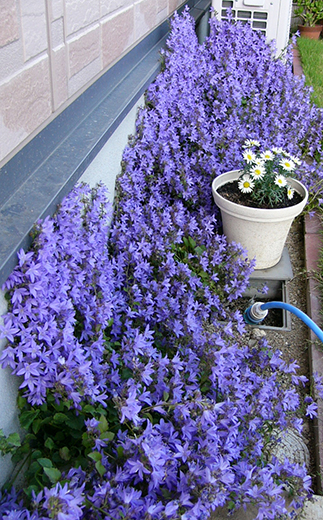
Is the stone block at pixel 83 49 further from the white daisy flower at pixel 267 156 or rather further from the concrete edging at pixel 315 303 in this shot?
the concrete edging at pixel 315 303

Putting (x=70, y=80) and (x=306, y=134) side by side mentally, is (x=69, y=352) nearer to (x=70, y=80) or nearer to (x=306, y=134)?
(x=70, y=80)

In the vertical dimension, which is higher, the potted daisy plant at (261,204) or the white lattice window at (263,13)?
the white lattice window at (263,13)

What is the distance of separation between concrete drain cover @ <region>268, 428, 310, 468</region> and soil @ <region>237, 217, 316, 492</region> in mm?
27

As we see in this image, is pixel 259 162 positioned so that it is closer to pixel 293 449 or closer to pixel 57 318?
pixel 293 449

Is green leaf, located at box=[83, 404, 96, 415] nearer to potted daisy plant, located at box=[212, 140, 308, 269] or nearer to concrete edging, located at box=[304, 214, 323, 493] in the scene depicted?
concrete edging, located at box=[304, 214, 323, 493]

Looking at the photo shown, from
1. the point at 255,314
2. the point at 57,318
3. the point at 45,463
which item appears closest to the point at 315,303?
the point at 255,314

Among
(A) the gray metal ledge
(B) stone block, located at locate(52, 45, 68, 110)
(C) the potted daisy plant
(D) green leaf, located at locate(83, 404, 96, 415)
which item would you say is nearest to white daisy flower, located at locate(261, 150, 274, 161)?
(C) the potted daisy plant

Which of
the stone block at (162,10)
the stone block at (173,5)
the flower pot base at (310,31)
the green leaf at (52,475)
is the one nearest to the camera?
the green leaf at (52,475)

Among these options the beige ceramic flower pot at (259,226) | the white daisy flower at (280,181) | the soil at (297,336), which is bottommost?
the soil at (297,336)

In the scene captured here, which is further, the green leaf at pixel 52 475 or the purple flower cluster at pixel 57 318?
the purple flower cluster at pixel 57 318

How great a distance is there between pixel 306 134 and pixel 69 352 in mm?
3352

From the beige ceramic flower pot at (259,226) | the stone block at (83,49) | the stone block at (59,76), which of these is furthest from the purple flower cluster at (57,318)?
the beige ceramic flower pot at (259,226)

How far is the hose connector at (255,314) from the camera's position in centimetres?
278

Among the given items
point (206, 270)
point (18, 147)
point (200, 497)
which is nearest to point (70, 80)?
point (18, 147)
